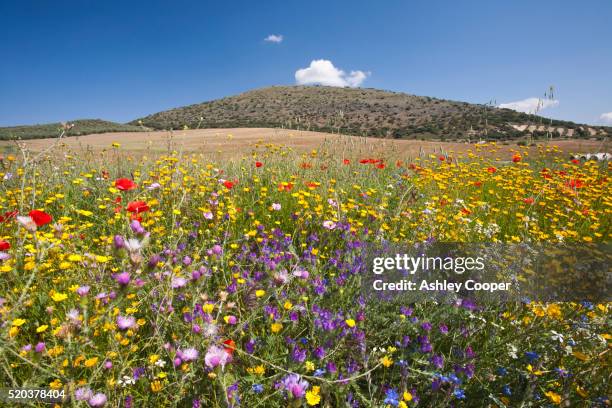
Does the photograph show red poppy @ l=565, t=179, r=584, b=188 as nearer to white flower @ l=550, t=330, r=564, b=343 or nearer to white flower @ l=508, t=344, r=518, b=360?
white flower @ l=550, t=330, r=564, b=343

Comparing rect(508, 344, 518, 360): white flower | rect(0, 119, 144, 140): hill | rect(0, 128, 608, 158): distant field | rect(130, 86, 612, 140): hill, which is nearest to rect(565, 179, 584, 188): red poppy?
rect(0, 128, 608, 158): distant field

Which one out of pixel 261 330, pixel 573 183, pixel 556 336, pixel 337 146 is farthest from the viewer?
pixel 337 146

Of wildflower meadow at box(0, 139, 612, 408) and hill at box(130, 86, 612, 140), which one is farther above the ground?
hill at box(130, 86, 612, 140)

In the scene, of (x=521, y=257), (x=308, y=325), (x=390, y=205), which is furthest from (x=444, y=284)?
(x=390, y=205)

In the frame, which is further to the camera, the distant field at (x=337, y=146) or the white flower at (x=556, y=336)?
the distant field at (x=337, y=146)

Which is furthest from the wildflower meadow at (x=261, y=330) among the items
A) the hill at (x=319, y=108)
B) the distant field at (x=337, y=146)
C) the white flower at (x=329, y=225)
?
the hill at (x=319, y=108)

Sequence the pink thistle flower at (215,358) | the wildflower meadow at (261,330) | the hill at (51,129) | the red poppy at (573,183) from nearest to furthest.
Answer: the pink thistle flower at (215,358) < the wildflower meadow at (261,330) < the red poppy at (573,183) < the hill at (51,129)

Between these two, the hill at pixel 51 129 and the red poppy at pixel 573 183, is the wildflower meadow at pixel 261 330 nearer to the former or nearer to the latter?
the red poppy at pixel 573 183

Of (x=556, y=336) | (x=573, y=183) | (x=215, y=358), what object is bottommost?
(x=556, y=336)

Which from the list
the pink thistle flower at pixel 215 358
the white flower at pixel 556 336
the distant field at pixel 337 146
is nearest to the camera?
the pink thistle flower at pixel 215 358

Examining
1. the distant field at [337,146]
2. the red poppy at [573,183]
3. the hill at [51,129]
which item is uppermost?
the hill at [51,129]

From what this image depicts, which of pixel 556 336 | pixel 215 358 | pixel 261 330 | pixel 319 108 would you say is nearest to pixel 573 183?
pixel 556 336

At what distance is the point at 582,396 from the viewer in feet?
5.38

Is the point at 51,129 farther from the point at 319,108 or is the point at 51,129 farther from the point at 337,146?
the point at 319,108
